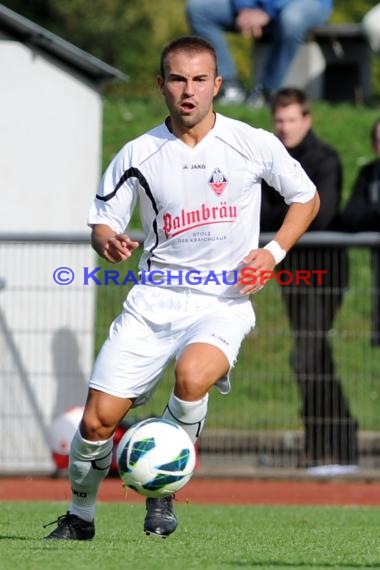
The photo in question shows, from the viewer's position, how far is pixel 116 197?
26.5ft

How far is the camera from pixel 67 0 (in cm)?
3531

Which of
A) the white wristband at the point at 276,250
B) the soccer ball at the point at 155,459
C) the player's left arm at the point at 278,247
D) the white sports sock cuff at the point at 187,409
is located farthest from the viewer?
the white wristband at the point at 276,250

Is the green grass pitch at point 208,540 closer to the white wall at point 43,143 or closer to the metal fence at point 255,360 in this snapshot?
the metal fence at point 255,360

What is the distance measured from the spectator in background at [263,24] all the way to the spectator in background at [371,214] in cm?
505

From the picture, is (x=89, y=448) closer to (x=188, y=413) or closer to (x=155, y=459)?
(x=188, y=413)

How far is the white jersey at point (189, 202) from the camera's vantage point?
26.4ft

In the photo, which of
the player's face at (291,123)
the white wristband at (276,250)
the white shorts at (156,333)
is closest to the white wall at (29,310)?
the player's face at (291,123)

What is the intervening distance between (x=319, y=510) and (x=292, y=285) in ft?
8.74

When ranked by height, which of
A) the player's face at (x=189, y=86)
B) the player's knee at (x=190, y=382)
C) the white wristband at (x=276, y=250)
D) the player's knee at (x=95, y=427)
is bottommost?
the player's knee at (x=95, y=427)

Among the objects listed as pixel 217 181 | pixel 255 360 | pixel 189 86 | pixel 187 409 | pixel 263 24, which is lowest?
pixel 255 360

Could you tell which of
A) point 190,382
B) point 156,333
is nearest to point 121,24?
point 156,333

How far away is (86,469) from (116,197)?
144 cm

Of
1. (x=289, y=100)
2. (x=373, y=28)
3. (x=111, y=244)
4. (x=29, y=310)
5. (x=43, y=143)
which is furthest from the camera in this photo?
(x=373, y=28)

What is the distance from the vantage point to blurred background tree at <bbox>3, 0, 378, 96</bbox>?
3412 cm
